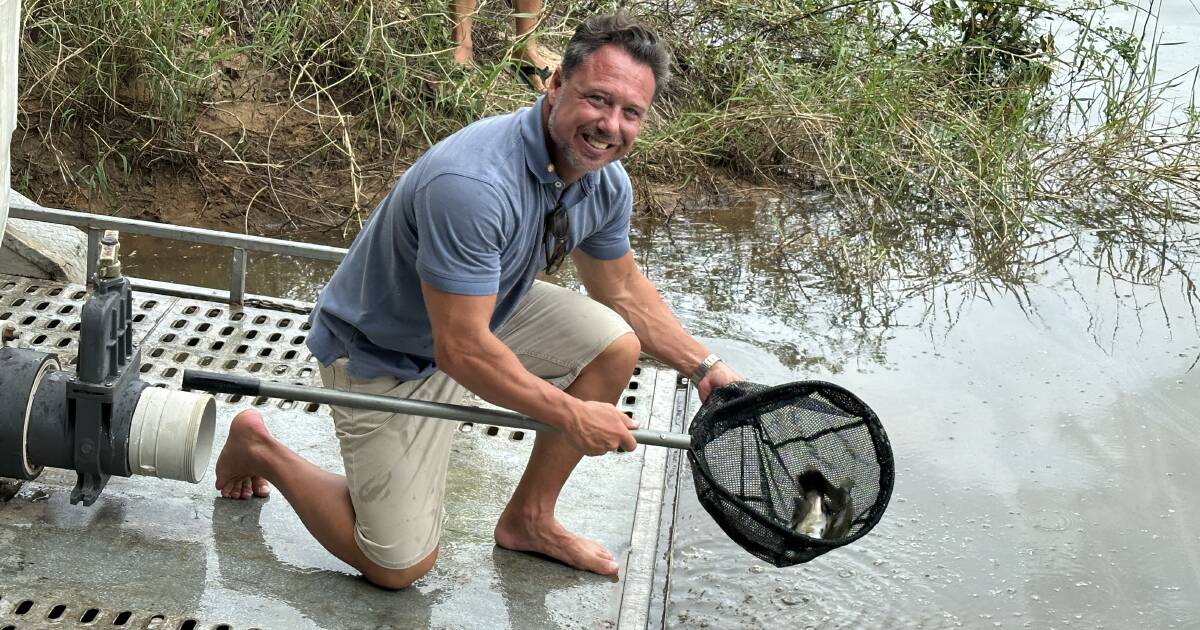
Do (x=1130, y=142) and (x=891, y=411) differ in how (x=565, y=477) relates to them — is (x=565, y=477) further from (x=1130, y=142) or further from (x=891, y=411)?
(x=1130, y=142)

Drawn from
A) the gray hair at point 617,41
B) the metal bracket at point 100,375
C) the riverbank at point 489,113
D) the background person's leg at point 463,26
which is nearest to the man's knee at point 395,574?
the metal bracket at point 100,375

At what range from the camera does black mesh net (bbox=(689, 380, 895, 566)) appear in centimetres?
263

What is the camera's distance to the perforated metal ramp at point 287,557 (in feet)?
8.43

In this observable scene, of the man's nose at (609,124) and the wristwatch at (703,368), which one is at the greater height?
the man's nose at (609,124)

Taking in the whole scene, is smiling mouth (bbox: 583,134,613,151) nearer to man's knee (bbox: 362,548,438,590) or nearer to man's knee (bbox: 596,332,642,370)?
man's knee (bbox: 596,332,642,370)

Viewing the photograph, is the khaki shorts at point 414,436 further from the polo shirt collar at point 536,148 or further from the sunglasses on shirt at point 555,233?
the polo shirt collar at point 536,148

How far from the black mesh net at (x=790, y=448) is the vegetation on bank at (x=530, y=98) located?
2.32 metres

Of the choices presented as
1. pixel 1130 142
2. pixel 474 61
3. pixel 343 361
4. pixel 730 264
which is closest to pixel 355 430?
pixel 343 361

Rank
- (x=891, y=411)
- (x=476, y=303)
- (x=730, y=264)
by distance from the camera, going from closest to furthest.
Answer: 1. (x=476, y=303)
2. (x=891, y=411)
3. (x=730, y=264)

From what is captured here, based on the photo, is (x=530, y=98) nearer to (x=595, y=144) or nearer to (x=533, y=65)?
(x=533, y=65)

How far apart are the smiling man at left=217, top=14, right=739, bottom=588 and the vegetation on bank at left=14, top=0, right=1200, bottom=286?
81.7 inches

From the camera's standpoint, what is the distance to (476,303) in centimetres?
242

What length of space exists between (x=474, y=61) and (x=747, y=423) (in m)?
3.56

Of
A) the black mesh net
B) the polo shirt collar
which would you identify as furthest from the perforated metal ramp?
the polo shirt collar
